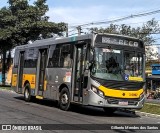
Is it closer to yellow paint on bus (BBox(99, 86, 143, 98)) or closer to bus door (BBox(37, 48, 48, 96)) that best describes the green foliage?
bus door (BBox(37, 48, 48, 96))

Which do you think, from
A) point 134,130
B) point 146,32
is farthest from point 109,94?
point 146,32

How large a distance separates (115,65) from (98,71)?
2.38 feet

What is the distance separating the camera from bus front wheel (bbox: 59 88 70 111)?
17.2 m

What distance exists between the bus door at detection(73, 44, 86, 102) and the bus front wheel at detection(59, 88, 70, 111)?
547 mm

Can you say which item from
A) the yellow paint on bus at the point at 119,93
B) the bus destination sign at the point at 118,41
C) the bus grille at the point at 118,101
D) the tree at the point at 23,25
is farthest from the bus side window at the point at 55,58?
the tree at the point at 23,25

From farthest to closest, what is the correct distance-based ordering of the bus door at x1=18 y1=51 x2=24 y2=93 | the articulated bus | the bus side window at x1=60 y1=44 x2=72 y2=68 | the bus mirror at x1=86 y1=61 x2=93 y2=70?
the bus door at x1=18 y1=51 x2=24 y2=93
the bus side window at x1=60 y1=44 x2=72 y2=68
the articulated bus
the bus mirror at x1=86 y1=61 x2=93 y2=70

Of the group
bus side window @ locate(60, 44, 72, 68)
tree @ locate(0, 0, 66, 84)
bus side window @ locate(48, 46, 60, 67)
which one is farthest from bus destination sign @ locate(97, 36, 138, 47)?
tree @ locate(0, 0, 66, 84)

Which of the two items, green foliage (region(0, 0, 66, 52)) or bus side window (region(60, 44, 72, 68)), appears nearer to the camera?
bus side window (region(60, 44, 72, 68))

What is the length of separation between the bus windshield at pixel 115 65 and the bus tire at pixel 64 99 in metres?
2.19

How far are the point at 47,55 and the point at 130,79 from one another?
17.5ft

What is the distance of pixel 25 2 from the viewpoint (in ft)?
133

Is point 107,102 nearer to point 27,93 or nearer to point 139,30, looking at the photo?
point 27,93

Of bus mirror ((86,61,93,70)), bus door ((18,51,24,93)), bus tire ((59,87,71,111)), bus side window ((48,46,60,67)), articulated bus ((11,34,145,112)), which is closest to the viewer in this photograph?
bus mirror ((86,61,93,70))

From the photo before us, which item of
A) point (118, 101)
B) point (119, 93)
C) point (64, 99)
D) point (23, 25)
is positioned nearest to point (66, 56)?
point (64, 99)
